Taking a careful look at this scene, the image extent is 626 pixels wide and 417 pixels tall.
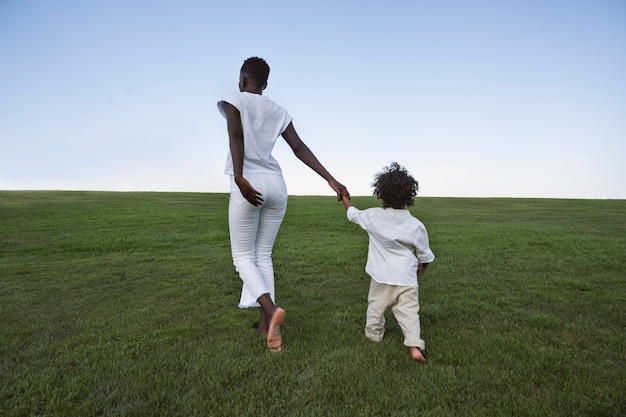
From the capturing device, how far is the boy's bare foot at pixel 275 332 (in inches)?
156

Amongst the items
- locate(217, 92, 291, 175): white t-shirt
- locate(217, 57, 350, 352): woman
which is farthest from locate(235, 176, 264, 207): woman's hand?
locate(217, 92, 291, 175): white t-shirt

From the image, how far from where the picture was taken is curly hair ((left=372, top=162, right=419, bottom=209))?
4.18 metres

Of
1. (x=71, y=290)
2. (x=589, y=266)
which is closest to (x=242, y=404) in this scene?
(x=71, y=290)

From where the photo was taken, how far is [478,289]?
7070 mm

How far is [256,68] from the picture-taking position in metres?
4.32

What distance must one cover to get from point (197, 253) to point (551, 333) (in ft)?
31.2

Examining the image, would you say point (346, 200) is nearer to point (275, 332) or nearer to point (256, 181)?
point (256, 181)

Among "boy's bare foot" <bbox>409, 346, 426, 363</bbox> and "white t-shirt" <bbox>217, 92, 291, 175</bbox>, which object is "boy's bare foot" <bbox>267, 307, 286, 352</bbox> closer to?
"boy's bare foot" <bbox>409, 346, 426, 363</bbox>

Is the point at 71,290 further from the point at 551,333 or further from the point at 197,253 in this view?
the point at 551,333

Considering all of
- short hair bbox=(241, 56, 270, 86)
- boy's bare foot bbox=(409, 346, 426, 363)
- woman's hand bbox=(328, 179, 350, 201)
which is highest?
short hair bbox=(241, 56, 270, 86)

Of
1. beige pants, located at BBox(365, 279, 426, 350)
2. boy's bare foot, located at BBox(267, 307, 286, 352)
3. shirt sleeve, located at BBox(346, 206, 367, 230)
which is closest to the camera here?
boy's bare foot, located at BBox(267, 307, 286, 352)

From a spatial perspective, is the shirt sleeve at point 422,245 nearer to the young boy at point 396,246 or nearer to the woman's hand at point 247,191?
the young boy at point 396,246

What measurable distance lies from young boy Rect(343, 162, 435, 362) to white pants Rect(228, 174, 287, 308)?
77cm

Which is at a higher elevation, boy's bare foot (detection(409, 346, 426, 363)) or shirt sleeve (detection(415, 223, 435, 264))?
shirt sleeve (detection(415, 223, 435, 264))
